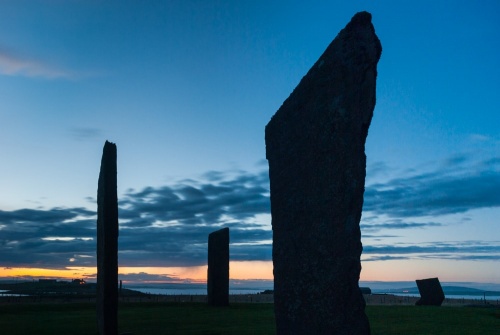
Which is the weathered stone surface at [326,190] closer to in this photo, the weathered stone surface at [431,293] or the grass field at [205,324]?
the grass field at [205,324]

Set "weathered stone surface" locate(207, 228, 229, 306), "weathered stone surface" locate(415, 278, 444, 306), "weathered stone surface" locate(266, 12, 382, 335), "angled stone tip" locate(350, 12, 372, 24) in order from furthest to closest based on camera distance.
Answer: "weathered stone surface" locate(415, 278, 444, 306) < "weathered stone surface" locate(207, 228, 229, 306) < "angled stone tip" locate(350, 12, 372, 24) < "weathered stone surface" locate(266, 12, 382, 335)

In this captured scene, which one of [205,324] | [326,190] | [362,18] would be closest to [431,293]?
[205,324]

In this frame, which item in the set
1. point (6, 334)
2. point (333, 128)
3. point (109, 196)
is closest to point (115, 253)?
point (109, 196)

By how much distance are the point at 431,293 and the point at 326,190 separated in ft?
70.1

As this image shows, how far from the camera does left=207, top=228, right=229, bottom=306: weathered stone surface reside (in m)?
20.5

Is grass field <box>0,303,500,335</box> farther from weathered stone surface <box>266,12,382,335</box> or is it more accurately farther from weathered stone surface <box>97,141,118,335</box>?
weathered stone surface <box>266,12,382,335</box>

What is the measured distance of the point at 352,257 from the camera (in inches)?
240

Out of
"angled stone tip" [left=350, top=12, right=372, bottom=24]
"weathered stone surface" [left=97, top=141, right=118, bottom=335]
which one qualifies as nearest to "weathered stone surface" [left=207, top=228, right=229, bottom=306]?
"weathered stone surface" [left=97, top=141, right=118, bottom=335]

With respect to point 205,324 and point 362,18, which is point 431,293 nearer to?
point 205,324

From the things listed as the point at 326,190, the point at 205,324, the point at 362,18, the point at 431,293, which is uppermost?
the point at 362,18

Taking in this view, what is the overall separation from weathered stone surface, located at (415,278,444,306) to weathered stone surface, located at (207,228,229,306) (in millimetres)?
10626

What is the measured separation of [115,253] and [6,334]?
3804mm

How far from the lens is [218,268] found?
20.6 m

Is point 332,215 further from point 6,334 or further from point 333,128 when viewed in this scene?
point 6,334
